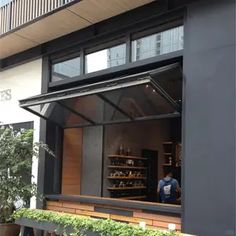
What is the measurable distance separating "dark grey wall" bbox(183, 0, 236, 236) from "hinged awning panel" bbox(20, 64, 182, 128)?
17.6 inches

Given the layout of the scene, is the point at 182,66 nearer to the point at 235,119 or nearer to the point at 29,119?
the point at 235,119

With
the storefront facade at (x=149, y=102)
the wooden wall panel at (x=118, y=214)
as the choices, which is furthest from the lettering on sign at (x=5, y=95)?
the wooden wall panel at (x=118, y=214)

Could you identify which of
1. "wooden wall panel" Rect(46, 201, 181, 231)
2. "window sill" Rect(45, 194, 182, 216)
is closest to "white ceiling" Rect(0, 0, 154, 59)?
"window sill" Rect(45, 194, 182, 216)

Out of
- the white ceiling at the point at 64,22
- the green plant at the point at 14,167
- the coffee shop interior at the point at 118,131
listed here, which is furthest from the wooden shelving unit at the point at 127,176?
the white ceiling at the point at 64,22

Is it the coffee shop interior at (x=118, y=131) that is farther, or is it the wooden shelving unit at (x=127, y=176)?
the wooden shelving unit at (x=127, y=176)

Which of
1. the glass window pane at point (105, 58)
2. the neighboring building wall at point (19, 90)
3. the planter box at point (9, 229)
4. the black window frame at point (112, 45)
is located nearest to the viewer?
the black window frame at point (112, 45)

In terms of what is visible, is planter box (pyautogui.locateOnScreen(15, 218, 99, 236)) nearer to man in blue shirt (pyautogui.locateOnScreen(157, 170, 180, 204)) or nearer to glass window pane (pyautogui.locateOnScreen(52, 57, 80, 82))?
glass window pane (pyautogui.locateOnScreen(52, 57, 80, 82))

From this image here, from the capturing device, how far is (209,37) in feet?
21.3

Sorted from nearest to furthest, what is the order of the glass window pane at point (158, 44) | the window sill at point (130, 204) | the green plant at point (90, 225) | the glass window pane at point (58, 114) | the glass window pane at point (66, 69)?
the green plant at point (90, 225) < the window sill at point (130, 204) < the glass window pane at point (158, 44) < the glass window pane at point (58, 114) < the glass window pane at point (66, 69)

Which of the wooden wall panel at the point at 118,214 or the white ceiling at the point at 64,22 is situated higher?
the white ceiling at the point at 64,22

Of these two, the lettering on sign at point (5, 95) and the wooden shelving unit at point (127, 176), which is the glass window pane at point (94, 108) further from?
the lettering on sign at point (5, 95)

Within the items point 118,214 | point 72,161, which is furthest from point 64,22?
point 118,214

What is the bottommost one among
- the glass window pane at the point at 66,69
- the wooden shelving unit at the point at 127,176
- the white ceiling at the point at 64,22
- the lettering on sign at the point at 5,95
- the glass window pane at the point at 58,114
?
the wooden shelving unit at the point at 127,176

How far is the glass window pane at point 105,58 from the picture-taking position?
816 cm
